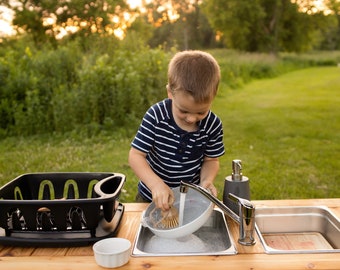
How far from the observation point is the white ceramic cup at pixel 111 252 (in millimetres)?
928

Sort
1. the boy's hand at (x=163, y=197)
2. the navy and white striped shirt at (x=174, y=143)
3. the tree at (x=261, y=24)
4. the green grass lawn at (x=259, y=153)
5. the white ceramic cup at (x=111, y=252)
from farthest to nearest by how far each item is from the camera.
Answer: the tree at (x=261, y=24) → the green grass lawn at (x=259, y=153) → the navy and white striped shirt at (x=174, y=143) → the boy's hand at (x=163, y=197) → the white ceramic cup at (x=111, y=252)

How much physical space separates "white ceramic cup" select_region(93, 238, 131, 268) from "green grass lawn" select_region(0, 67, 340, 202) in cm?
199

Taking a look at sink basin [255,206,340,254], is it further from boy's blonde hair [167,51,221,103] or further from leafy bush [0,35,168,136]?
leafy bush [0,35,168,136]

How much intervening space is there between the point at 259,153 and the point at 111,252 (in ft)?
11.2

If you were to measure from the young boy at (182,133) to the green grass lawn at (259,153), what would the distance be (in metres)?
1.57

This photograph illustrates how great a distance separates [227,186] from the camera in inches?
48.5

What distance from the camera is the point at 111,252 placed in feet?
3.13

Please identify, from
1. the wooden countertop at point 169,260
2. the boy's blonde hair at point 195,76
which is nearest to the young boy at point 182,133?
the boy's blonde hair at point 195,76

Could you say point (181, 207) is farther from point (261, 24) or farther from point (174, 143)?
point (261, 24)

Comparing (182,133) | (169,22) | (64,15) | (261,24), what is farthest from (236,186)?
(261,24)

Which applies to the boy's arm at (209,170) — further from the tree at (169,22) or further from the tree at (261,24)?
the tree at (261,24)

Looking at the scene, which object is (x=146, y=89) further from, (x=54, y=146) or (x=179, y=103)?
(x=179, y=103)

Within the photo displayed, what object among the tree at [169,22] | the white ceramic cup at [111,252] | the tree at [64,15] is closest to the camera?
the white ceramic cup at [111,252]

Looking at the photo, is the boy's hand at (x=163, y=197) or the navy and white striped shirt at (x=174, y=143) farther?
the navy and white striped shirt at (x=174, y=143)
